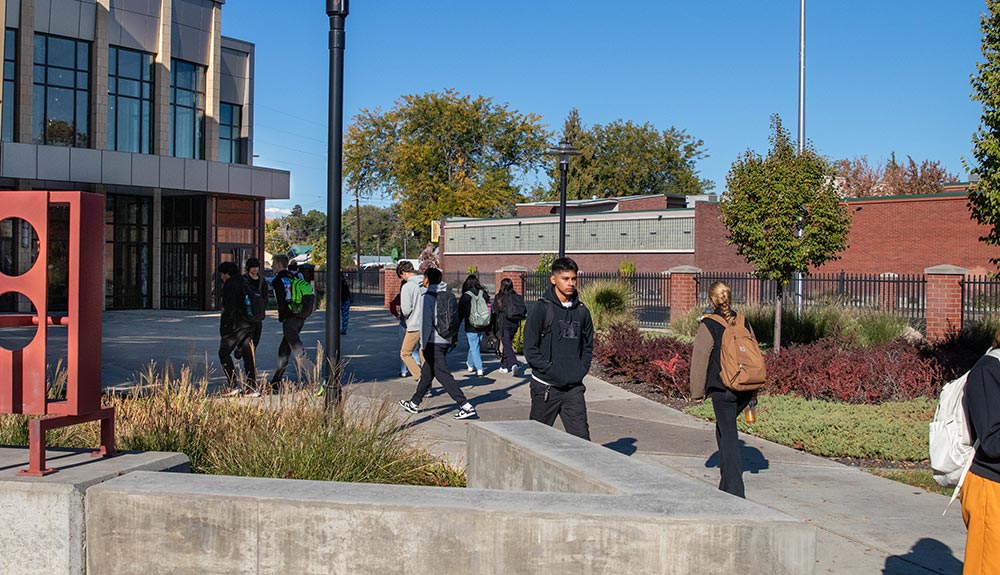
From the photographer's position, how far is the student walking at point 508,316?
15.8 meters

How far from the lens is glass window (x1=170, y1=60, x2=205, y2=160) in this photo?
117 feet

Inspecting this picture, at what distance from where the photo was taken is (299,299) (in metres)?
12.8

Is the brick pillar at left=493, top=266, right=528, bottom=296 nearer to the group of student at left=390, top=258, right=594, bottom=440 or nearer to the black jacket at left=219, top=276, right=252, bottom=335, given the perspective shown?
the group of student at left=390, top=258, right=594, bottom=440

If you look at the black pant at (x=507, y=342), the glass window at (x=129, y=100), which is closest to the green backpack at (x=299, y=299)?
the black pant at (x=507, y=342)

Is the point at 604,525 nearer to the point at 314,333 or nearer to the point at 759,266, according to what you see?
the point at 759,266

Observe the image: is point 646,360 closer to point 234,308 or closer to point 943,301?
point 234,308

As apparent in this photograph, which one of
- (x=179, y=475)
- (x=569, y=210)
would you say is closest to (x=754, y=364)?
(x=179, y=475)

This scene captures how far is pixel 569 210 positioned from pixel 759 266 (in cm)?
4992

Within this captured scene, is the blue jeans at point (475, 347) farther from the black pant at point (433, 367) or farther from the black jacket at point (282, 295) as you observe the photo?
the black pant at point (433, 367)

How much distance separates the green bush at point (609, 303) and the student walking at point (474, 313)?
5.45 m

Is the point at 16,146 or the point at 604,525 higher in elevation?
the point at 16,146

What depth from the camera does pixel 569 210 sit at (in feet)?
217

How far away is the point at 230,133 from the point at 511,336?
25649 mm

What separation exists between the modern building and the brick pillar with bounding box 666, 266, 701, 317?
1822 centimetres
